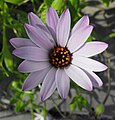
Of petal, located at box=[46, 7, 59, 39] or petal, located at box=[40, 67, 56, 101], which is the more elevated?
petal, located at box=[46, 7, 59, 39]

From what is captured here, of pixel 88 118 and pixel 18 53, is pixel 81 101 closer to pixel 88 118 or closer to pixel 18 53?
pixel 88 118

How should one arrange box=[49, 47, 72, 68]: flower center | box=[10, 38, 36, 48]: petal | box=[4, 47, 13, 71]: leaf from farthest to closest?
box=[4, 47, 13, 71]: leaf < box=[49, 47, 72, 68]: flower center < box=[10, 38, 36, 48]: petal

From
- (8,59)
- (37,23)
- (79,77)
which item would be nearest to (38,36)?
(37,23)

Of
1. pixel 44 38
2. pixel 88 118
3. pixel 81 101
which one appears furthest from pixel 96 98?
pixel 44 38

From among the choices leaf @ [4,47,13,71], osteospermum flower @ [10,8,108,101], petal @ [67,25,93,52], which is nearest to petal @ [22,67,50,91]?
osteospermum flower @ [10,8,108,101]

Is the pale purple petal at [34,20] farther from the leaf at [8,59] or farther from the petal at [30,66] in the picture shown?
the leaf at [8,59]

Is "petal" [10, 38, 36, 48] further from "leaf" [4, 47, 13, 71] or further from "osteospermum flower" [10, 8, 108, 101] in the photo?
"leaf" [4, 47, 13, 71]
